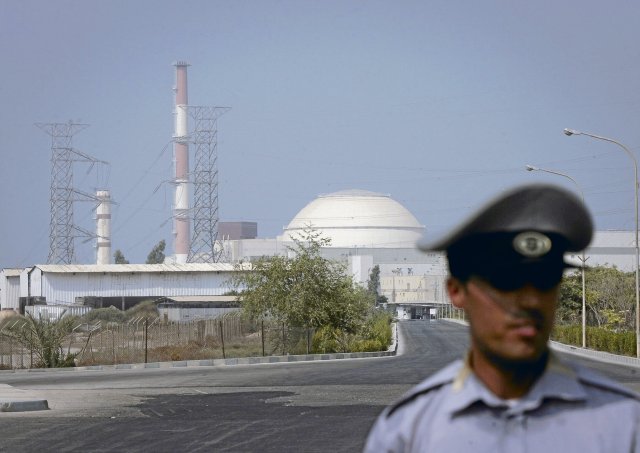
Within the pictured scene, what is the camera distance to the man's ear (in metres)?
2.28

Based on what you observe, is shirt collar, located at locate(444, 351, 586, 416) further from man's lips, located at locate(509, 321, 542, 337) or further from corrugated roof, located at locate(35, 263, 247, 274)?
corrugated roof, located at locate(35, 263, 247, 274)

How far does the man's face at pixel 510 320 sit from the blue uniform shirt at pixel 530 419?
66 millimetres

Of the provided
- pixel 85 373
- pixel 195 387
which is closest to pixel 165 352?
pixel 85 373

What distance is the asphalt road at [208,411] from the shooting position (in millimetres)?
15008

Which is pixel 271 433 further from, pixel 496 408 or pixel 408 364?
pixel 408 364

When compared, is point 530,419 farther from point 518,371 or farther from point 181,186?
point 181,186

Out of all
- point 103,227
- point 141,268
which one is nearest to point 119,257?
point 103,227

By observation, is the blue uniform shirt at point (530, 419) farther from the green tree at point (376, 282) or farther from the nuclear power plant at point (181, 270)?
the green tree at point (376, 282)

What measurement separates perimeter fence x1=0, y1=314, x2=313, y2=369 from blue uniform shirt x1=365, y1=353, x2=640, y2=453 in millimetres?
37492

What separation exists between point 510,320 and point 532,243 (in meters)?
0.14

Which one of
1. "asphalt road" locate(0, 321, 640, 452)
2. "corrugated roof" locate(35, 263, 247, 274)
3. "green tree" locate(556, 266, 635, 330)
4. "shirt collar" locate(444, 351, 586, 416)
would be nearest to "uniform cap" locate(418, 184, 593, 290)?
"shirt collar" locate(444, 351, 586, 416)

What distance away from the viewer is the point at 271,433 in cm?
1591

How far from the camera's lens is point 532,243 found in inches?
83.5

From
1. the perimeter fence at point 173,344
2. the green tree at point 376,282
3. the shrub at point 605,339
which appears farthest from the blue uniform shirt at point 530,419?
the green tree at point 376,282
